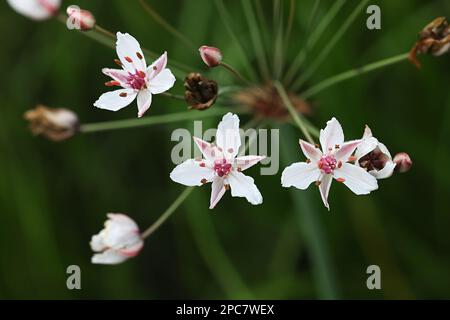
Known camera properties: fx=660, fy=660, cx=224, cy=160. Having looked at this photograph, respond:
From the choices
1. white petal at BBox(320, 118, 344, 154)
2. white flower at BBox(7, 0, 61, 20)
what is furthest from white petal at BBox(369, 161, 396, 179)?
white flower at BBox(7, 0, 61, 20)

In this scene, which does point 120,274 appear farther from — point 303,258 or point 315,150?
point 315,150

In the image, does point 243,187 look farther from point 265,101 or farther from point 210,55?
point 265,101

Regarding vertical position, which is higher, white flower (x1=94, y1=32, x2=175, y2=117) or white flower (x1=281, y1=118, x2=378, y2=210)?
white flower (x1=94, y1=32, x2=175, y2=117)

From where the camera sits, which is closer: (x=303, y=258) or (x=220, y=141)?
(x=220, y=141)

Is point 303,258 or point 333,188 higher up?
point 333,188

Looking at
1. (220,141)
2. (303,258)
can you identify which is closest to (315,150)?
(220,141)

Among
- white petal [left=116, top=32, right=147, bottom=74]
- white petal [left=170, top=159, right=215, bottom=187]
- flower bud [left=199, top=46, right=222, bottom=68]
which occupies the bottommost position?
white petal [left=170, top=159, right=215, bottom=187]

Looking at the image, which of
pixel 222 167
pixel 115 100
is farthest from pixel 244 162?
pixel 115 100

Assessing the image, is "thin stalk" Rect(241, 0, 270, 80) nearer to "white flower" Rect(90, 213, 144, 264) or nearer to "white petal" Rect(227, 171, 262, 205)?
"white petal" Rect(227, 171, 262, 205)
